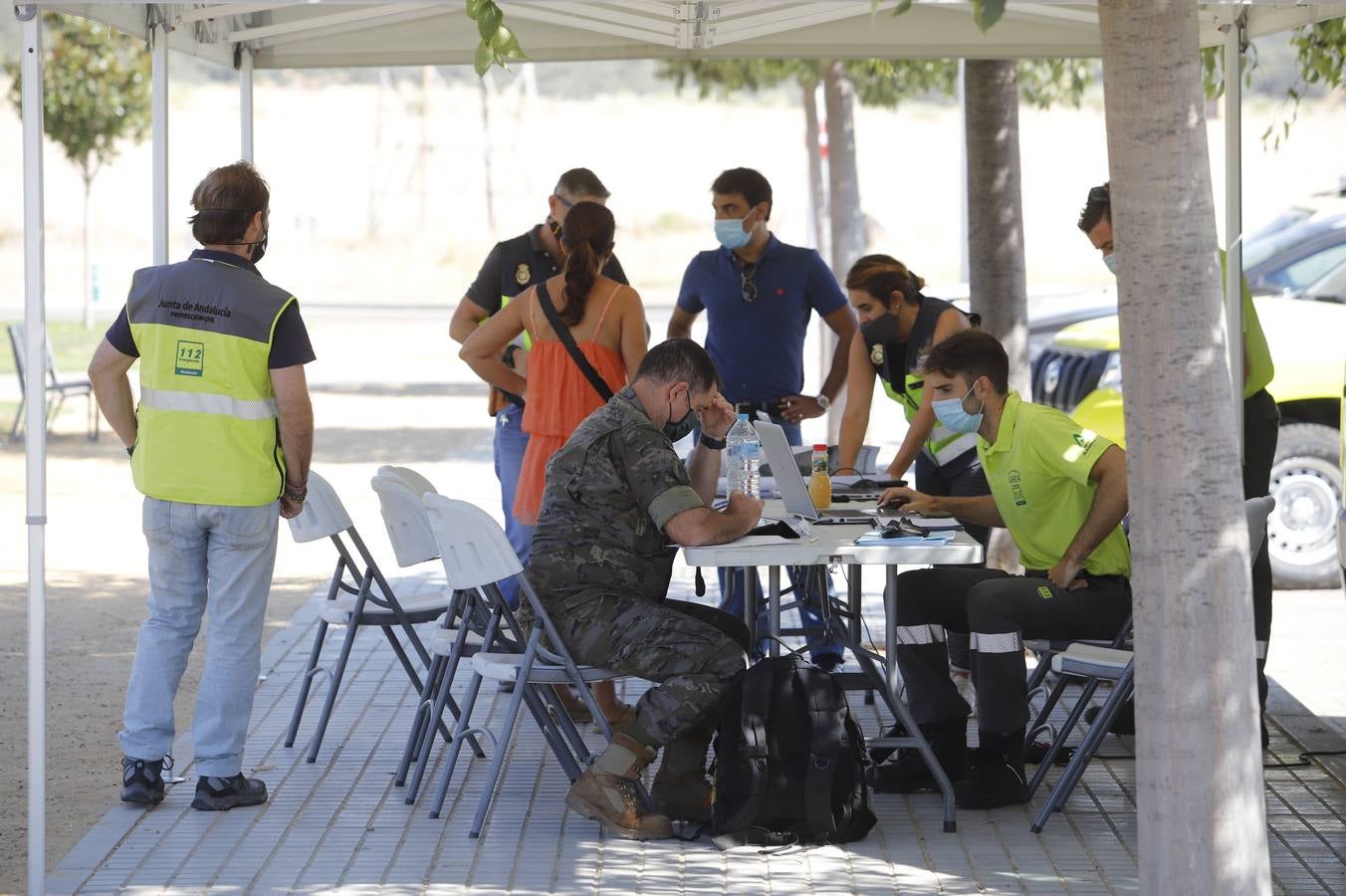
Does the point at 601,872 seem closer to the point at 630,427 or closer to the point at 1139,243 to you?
the point at 630,427

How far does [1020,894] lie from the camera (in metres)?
4.48

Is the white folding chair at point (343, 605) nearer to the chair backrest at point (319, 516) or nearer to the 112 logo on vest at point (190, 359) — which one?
the chair backrest at point (319, 516)

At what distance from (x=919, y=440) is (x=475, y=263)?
42.4m

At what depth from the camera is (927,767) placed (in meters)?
5.35

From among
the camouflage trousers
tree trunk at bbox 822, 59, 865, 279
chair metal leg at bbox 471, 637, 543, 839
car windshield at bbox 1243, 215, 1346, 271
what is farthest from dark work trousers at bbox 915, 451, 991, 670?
tree trunk at bbox 822, 59, 865, 279

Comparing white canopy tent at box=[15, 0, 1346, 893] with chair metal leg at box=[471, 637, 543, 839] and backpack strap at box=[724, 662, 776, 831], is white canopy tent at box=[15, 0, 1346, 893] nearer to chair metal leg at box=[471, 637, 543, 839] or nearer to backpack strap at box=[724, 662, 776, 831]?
chair metal leg at box=[471, 637, 543, 839]

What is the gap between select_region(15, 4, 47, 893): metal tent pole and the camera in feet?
14.3

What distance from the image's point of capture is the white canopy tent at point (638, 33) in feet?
19.7

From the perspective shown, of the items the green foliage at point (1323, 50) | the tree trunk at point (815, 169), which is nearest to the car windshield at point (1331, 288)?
the green foliage at point (1323, 50)

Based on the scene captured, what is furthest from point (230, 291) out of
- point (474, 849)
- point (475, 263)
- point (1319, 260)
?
point (475, 263)

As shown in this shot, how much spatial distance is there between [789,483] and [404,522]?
117 cm

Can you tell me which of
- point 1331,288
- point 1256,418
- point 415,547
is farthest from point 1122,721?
point 1331,288

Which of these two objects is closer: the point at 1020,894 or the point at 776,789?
the point at 1020,894

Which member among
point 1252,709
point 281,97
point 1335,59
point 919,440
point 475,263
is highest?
point 281,97
